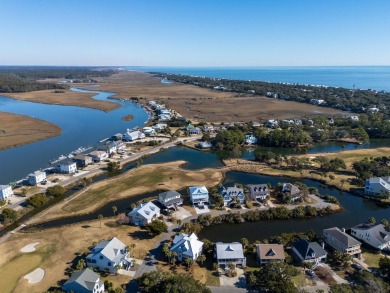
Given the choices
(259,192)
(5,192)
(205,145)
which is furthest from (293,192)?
(5,192)

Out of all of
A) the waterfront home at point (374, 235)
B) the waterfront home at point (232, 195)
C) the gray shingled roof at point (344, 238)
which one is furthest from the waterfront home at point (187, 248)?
the waterfront home at point (374, 235)

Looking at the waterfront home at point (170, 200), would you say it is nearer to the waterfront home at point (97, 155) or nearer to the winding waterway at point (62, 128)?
the waterfront home at point (97, 155)

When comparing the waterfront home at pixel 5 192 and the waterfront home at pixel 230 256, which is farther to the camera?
the waterfront home at pixel 5 192

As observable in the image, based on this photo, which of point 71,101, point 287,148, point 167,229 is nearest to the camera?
point 167,229

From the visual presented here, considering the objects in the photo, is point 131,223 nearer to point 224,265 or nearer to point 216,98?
point 224,265

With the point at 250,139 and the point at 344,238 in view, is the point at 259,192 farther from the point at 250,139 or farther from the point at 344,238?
the point at 250,139

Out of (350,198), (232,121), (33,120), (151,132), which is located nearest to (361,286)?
(350,198)

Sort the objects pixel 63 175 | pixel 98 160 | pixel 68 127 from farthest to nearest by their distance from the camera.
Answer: pixel 68 127
pixel 98 160
pixel 63 175
